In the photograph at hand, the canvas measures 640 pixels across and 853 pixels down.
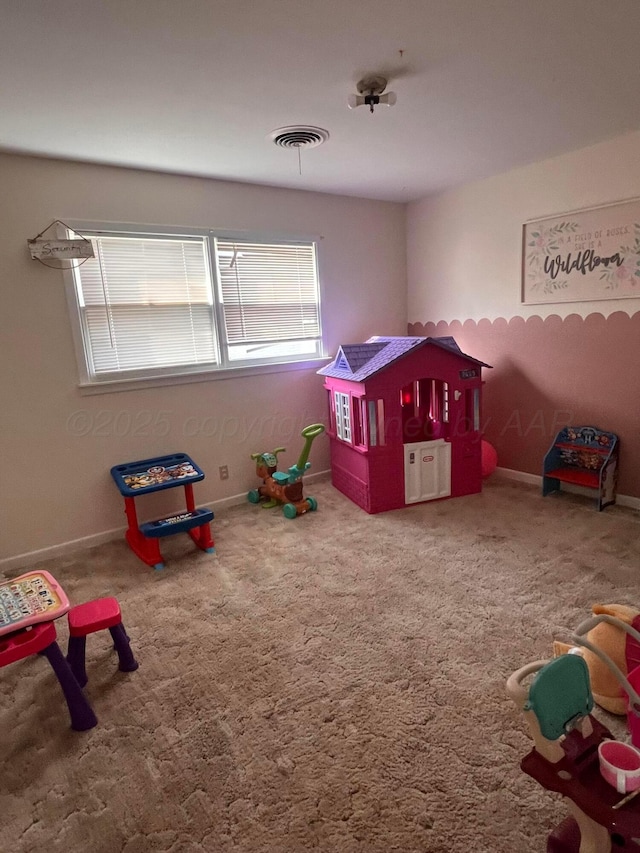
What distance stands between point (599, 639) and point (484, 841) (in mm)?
816

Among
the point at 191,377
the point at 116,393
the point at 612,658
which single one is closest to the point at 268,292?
the point at 191,377

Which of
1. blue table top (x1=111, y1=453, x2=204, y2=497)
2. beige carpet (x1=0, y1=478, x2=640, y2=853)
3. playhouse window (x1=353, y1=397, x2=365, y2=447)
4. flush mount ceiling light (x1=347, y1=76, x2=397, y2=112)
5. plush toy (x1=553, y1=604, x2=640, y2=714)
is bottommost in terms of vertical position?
beige carpet (x1=0, y1=478, x2=640, y2=853)

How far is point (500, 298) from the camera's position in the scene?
12.1 feet

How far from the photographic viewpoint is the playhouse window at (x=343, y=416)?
3.48 m

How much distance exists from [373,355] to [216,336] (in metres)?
1.16

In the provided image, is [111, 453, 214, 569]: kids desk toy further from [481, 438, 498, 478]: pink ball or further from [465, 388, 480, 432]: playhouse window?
[481, 438, 498, 478]: pink ball

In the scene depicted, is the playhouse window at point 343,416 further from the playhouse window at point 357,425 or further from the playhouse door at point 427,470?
the playhouse door at point 427,470

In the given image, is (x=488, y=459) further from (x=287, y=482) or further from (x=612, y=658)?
(x=612, y=658)

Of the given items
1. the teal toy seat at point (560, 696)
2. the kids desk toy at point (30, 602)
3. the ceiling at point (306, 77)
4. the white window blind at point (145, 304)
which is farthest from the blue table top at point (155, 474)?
the teal toy seat at point (560, 696)

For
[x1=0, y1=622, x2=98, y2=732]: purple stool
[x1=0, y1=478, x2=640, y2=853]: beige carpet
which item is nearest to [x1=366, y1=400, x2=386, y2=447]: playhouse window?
[x1=0, y1=478, x2=640, y2=853]: beige carpet

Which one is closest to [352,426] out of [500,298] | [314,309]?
[314,309]

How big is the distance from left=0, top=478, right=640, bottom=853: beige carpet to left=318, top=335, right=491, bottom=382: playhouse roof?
1115mm

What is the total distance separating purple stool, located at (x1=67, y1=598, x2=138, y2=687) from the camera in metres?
1.81

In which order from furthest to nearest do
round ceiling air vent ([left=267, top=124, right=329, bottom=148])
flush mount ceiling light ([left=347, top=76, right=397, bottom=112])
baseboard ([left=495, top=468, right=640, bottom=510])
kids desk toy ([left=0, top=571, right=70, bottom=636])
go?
1. baseboard ([left=495, top=468, right=640, bottom=510])
2. round ceiling air vent ([left=267, top=124, right=329, bottom=148])
3. flush mount ceiling light ([left=347, top=76, right=397, bottom=112])
4. kids desk toy ([left=0, top=571, right=70, bottom=636])
